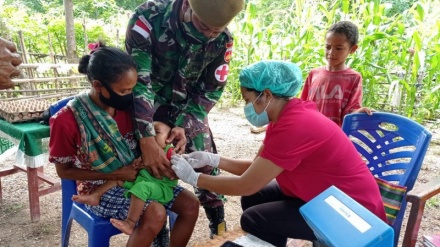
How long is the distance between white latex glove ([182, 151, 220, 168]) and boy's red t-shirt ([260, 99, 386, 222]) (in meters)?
0.45

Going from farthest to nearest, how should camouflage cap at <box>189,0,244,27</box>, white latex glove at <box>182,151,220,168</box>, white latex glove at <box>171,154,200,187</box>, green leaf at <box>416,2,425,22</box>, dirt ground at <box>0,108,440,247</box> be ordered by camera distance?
green leaf at <box>416,2,425,22</box> < dirt ground at <box>0,108,440,247</box> < white latex glove at <box>182,151,220,168</box> < white latex glove at <box>171,154,200,187</box> < camouflage cap at <box>189,0,244,27</box>

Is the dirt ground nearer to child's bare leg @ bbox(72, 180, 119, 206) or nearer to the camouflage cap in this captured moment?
child's bare leg @ bbox(72, 180, 119, 206)

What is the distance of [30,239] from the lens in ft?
8.46

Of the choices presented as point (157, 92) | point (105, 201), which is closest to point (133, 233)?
point (105, 201)

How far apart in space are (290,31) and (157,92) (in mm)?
4553

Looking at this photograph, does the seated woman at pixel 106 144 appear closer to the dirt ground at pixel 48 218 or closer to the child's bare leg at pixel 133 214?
the child's bare leg at pixel 133 214

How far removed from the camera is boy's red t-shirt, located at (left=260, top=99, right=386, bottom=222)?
153cm

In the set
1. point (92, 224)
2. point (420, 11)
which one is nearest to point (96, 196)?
point (92, 224)

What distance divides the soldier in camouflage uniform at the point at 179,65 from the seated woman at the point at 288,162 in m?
0.26

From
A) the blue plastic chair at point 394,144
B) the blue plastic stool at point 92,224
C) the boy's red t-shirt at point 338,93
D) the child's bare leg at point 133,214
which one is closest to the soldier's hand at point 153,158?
the child's bare leg at point 133,214

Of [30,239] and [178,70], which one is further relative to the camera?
[30,239]

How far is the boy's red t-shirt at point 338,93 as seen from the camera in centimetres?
261

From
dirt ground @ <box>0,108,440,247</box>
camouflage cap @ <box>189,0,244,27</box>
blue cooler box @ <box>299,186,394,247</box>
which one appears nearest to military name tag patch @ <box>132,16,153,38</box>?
camouflage cap @ <box>189,0,244,27</box>

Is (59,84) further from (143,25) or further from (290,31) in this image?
(143,25)
